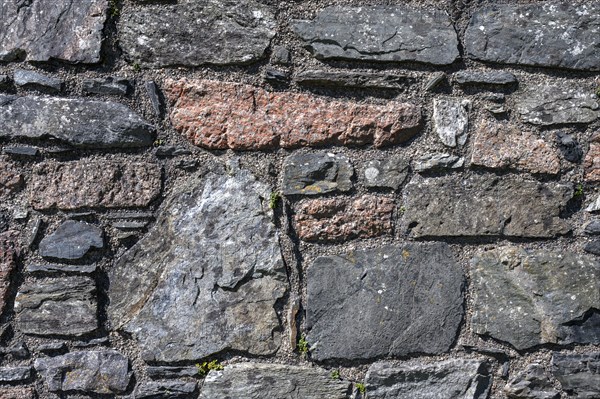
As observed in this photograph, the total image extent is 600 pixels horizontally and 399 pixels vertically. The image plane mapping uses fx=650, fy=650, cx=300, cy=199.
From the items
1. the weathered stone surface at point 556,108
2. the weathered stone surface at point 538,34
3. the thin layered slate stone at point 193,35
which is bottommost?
the weathered stone surface at point 556,108

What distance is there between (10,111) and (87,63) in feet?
0.91

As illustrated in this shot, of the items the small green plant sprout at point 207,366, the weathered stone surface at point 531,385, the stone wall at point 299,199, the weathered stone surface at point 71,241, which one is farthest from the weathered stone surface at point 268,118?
the weathered stone surface at point 531,385

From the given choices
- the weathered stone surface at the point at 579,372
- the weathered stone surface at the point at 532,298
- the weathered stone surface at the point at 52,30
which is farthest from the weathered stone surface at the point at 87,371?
the weathered stone surface at the point at 579,372

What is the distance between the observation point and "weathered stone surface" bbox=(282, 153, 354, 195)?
2.02 metres

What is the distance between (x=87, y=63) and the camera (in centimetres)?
201

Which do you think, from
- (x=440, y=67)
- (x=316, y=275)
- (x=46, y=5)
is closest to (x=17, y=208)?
(x=46, y=5)

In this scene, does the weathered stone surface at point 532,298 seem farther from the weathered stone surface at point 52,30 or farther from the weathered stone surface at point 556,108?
the weathered stone surface at point 52,30

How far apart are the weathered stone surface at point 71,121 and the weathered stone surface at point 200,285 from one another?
0.29 m

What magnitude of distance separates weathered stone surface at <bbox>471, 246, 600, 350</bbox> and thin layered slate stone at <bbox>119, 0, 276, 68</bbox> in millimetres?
999

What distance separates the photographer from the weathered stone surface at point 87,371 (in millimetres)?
1990

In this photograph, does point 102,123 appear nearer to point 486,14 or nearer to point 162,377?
point 162,377

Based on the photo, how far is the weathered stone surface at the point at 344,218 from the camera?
2023 millimetres

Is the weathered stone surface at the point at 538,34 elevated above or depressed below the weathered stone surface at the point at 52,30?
above

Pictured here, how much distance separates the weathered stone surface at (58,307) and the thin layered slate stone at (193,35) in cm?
72
